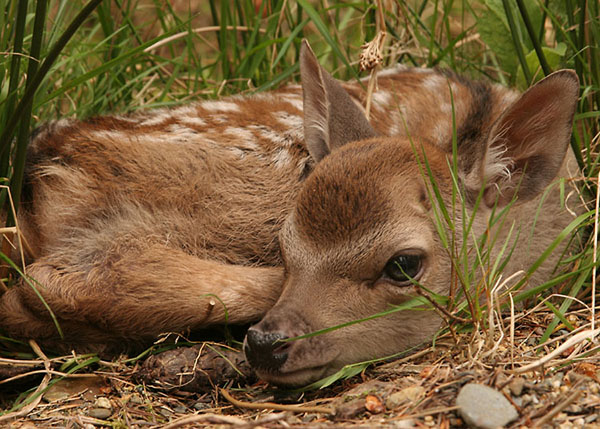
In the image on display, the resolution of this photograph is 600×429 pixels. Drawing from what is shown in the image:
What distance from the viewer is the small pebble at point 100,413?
10.5ft

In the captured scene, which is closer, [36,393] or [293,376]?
[293,376]

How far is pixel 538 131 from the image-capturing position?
11.4 feet

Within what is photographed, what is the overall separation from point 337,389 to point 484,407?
0.69 metres

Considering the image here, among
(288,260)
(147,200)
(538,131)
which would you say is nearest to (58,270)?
(147,200)

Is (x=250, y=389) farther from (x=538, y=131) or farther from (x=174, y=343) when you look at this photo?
(x=538, y=131)

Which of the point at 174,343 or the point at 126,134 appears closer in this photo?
the point at 174,343

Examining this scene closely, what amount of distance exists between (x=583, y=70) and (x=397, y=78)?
1.02m

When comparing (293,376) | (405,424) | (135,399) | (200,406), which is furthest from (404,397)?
(135,399)

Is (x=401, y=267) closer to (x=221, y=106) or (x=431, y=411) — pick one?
(x=431, y=411)

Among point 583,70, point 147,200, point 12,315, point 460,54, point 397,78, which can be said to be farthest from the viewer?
point 460,54

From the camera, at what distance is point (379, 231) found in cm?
321

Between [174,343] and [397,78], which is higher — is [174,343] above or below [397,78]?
below

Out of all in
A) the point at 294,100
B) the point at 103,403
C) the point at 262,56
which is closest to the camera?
the point at 103,403

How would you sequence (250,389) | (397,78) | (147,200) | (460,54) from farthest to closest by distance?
(460,54) → (397,78) → (147,200) → (250,389)
